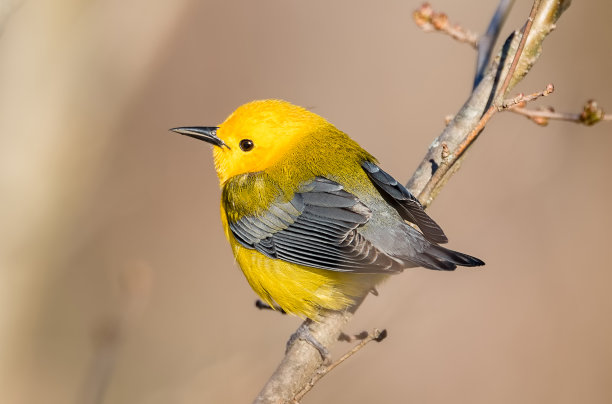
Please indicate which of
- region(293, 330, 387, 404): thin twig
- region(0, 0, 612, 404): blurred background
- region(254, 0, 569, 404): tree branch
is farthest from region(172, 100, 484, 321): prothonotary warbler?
region(293, 330, 387, 404): thin twig

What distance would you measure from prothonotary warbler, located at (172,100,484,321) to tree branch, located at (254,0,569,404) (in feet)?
0.51

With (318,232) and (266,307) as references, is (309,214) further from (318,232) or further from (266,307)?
(266,307)

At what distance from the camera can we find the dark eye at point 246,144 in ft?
15.9

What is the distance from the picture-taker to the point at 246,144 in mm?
4844

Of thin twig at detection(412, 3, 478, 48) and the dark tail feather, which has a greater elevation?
thin twig at detection(412, 3, 478, 48)

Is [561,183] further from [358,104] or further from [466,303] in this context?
[358,104]

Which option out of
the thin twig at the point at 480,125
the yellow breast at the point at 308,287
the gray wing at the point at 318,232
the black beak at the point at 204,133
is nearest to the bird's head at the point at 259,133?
the black beak at the point at 204,133

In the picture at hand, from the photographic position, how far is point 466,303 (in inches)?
267

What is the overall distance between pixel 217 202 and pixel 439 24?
17.7 feet

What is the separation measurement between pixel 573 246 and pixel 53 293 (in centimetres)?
584

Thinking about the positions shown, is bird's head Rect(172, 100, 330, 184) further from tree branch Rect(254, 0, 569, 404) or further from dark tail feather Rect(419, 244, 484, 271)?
dark tail feather Rect(419, 244, 484, 271)

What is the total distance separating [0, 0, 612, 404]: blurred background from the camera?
17.3ft

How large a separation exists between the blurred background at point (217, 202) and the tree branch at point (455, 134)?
0.37 meters

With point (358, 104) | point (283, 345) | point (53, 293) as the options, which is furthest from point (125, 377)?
point (358, 104)
